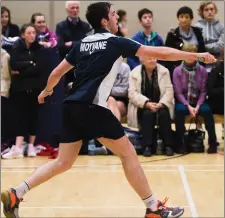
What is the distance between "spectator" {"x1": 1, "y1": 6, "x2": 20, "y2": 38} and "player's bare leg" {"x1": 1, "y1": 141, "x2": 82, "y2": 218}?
4.36 meters

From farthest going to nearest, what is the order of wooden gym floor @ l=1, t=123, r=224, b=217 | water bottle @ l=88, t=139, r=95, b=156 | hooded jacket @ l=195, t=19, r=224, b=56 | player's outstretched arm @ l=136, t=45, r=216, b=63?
hooded jacket @ l=195, t=19, r=224, b=56 < water bottle @ l=88, t=139, r=95, b=156 < wooden gym floor @ l=1, t=123, r=224, b=217 < player's outstretched arm @ l=136, t=45, r=216, b=63

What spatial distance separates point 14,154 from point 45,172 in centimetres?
339

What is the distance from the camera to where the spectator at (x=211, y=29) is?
26.8 feet

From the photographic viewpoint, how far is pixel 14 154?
303 inches

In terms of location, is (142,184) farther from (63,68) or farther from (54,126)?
(54,126)

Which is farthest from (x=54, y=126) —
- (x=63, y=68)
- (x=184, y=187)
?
(x=63, y=68)

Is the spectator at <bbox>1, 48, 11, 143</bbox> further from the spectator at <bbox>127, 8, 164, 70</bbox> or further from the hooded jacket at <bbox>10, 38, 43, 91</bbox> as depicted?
the spectator at <bbox>127, 8, 164, 70</bbox>

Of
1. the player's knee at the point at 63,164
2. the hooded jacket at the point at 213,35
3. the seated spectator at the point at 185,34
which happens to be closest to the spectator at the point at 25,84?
the seated spectator at the point at 185,34

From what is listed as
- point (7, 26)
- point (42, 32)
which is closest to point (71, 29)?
point (42, 32)

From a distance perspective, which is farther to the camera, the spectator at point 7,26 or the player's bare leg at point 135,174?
the spectator at point 7,26

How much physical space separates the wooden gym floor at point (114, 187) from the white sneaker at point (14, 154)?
17cm

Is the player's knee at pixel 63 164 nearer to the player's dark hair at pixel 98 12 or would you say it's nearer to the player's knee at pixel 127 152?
the player's knee at pixel 127 152

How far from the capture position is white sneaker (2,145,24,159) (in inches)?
302

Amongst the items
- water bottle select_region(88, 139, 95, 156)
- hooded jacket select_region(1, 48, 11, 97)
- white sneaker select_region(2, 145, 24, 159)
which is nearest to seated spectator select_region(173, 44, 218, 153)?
water bottle select_region(88, 139, 95, 156)
